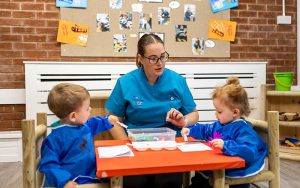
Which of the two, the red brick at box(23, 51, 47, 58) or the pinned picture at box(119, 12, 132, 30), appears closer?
the red brick at box(23, 51, 47, 58)

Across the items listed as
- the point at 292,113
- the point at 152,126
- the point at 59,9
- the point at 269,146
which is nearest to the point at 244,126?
the point at 269,146

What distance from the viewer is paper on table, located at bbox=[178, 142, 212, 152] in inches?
57.2

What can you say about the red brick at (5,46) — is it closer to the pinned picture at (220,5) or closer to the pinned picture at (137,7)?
the pinned picture at (137,7)

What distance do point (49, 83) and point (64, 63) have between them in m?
0.25

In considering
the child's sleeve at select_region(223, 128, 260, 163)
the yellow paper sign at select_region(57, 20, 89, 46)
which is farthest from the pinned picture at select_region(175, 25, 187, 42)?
the child's sleeve at select_region(223, 128, 260, 163)

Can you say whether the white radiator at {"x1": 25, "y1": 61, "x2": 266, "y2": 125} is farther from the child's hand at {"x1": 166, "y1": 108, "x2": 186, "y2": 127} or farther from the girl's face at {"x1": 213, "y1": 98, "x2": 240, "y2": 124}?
the girl's face at {"x1": 213, "y1": 98, "x2": 240, "y2": 124}

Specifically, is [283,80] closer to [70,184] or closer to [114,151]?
[114,151]

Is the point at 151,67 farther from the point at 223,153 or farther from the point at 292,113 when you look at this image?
the point at 292,113

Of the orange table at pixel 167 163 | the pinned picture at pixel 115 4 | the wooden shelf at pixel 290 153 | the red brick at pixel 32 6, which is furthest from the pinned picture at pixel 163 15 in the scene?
the orange table at pixel 167 163

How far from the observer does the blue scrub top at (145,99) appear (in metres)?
1.95

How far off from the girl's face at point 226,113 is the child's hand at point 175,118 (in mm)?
252

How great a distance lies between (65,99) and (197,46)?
2500mm

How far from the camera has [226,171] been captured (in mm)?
1452

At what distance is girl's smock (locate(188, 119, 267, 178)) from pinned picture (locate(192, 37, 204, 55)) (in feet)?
6.80
